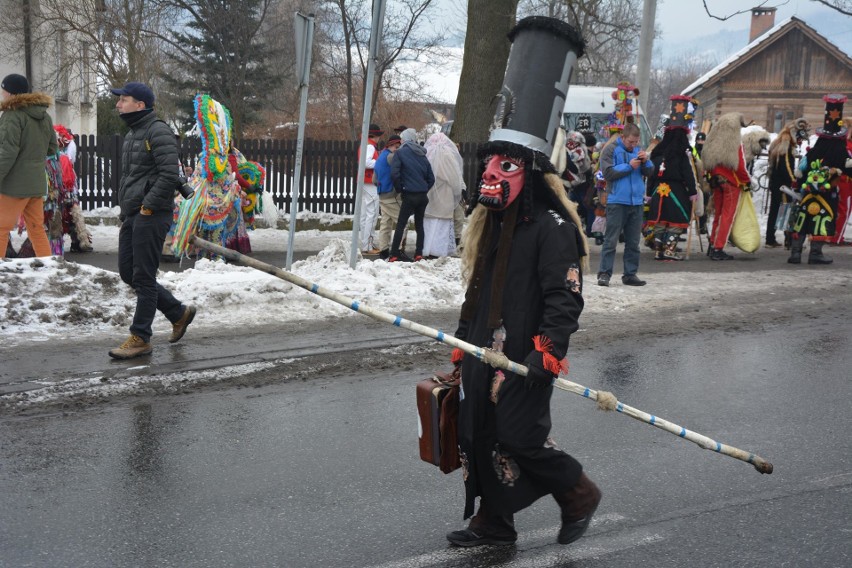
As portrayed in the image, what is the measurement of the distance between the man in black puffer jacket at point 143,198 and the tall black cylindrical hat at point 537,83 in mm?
3552

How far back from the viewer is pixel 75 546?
3910mm

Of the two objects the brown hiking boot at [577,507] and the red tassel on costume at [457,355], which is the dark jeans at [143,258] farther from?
the brown hiking boot at [577,507]

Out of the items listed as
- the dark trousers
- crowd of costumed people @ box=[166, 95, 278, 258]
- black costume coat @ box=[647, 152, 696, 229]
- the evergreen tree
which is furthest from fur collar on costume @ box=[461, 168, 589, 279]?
the evergreen tree

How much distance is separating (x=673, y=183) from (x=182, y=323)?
27.1ft

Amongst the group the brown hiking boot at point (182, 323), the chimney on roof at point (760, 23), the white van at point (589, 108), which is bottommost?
the brown hiking boot at point (182, 323)

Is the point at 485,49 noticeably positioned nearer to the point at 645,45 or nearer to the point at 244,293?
the point at 645,45

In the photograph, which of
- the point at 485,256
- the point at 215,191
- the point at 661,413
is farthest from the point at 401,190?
the point at 485,256

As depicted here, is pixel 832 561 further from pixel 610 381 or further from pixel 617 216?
pixel 617 216

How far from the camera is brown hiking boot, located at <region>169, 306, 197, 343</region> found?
745 cm

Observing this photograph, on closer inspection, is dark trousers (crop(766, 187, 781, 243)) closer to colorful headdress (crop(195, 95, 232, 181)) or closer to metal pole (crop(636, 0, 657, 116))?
metal pole (crop(636, 0, 657, 116))

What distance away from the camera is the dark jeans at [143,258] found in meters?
6.90

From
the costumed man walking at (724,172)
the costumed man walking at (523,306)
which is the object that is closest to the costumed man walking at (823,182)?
the costumed man walking at (724,172)

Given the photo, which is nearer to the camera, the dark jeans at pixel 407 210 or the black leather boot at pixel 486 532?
the black leather boot at pixel 486 532

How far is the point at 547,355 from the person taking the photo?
368 centimetres
